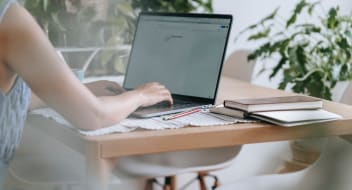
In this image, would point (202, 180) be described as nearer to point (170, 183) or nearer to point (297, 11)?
point (170, 183)

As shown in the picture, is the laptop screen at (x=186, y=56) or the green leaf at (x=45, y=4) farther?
the laptop screen at (x=186, y=56)

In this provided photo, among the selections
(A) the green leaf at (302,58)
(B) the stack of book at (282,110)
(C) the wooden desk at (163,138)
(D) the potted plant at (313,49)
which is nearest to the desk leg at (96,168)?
(C) the wooden desk at (163,138)

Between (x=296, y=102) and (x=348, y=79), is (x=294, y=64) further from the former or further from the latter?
(x=296, y=102)

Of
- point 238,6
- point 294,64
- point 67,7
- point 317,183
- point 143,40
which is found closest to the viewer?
point 67,7

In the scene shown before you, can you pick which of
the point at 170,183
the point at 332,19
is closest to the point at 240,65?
the point at 332,19

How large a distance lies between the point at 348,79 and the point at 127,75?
64 cm

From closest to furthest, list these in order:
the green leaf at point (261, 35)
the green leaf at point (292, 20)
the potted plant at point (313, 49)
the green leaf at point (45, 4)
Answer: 1. the green leaf at point (45, 4)
2. the potted plant at point (313, 49)
3. the green leaf at point (292, 20)
4. the green leaf at point (261, 35)

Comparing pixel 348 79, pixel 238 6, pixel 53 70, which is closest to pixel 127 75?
pixel 53 70

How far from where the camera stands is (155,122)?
0.72 m

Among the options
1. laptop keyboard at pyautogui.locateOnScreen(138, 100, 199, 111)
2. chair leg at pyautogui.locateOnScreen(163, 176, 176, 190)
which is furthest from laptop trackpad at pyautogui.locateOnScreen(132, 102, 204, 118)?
chair leg at pyautogui.locateOnScreen(163, 176, 176, 190)

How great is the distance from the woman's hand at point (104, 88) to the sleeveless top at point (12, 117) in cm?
9

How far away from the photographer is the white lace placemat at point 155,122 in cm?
65

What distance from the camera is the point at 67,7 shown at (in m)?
0.50

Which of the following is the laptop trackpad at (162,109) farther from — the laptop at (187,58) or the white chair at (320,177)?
the white chair at (320,177)
